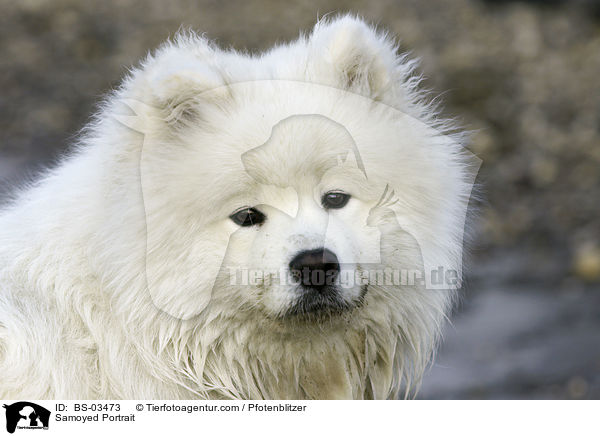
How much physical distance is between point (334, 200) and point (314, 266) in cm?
39

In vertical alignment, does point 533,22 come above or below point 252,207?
above

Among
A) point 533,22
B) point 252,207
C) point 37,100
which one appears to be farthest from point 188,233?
point 533,22

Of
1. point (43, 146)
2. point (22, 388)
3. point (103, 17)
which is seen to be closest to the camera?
point (22, 388)

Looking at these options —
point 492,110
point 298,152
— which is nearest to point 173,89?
point 298,152

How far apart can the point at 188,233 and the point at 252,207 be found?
1.05 ft

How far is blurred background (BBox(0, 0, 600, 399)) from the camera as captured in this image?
303 inches

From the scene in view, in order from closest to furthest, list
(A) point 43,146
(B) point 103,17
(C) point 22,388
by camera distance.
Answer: (C) point 22,388
(A) point 43,146
(B) point 103,17

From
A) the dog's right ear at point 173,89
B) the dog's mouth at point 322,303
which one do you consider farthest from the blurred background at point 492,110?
the dog's right ear at point 173,89

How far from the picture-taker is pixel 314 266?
3299mm

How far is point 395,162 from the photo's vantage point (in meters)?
3.69

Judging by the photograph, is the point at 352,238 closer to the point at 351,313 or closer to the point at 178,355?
the point at 351,313
